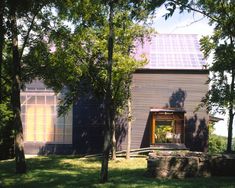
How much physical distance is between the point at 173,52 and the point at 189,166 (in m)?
17.4

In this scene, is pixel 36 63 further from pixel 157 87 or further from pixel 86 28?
pixel 157 87

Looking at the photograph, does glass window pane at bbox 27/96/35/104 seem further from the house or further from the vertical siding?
the vertical siding

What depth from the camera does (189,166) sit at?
50.9ft

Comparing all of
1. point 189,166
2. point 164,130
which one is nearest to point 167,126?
point 164,130

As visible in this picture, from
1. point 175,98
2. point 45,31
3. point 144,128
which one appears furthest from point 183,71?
point 45,31

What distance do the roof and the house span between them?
7cm

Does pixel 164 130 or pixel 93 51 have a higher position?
pixel 93 51

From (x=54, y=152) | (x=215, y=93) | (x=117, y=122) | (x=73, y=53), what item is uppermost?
(x=73, y=53)

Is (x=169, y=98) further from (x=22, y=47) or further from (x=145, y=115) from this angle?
(x=22, y=47)

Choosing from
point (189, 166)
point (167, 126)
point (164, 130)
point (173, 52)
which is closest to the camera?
point (189, 166)

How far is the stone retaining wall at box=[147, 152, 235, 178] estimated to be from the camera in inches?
606

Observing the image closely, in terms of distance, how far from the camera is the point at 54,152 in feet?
97.7

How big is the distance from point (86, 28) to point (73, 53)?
157cm

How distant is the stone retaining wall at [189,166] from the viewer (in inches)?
606
